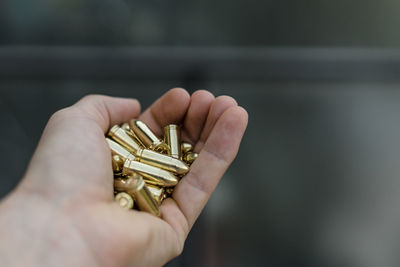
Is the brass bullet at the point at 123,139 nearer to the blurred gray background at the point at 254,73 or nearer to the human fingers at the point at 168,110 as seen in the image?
the human fingers at the point at 168,110

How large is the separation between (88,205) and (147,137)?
478 mm

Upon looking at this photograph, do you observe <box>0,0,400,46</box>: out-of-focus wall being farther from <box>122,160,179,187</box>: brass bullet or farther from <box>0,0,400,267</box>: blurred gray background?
<box>122,160,179,187</box>: brass bullet

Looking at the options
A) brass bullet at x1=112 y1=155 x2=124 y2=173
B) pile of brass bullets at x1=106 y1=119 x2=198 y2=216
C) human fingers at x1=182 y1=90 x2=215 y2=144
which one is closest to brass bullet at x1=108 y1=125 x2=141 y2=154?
pile of brass bullets at x1=106 y1=119 x2=198 y2=216

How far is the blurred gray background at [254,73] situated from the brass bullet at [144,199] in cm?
118

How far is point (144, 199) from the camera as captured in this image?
3.46 ft

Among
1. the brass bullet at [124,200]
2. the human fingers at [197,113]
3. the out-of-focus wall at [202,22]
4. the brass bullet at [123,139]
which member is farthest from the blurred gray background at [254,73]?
the brass bullet at [124,200]

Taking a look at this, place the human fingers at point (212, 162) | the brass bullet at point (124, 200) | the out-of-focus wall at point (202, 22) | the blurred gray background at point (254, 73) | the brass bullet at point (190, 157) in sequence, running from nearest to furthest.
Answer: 1. the brass bullet at point (124, 200)
2. the human fingers at point (212, 162)
3. the brass bullet at point (190, 157)
4. the blurred gray background at point (254, 73)
5. the out-of-focus wall at point (202, 22)

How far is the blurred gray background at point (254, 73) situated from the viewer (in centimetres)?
228

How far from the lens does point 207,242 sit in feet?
6.88

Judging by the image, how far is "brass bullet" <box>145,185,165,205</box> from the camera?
3.80 ft

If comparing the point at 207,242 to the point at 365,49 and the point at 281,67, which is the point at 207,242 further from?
the point at 365,49

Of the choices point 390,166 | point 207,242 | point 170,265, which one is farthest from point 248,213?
point 390,166

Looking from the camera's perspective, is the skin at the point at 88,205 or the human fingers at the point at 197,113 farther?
the human fingers at the point at 197,113

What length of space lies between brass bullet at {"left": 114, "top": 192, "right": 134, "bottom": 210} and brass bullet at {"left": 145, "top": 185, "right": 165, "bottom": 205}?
0.37 ft
